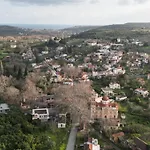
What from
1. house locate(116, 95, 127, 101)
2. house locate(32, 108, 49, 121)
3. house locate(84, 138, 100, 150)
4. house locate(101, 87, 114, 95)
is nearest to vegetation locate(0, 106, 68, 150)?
house locate(32, 108, 49, 121)

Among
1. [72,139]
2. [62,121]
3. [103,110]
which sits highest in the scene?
[103,110]

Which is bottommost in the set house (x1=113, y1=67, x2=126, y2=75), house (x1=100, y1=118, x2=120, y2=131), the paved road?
the paved road

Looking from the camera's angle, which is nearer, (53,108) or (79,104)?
(79,104)

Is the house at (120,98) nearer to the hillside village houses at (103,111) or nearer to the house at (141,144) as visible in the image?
the hillside village houses at (103,111)

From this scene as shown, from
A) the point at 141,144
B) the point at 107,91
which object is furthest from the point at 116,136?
the point at 107,91

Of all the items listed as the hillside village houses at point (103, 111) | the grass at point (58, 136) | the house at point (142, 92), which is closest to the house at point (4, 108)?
the grass at point (58, 136)

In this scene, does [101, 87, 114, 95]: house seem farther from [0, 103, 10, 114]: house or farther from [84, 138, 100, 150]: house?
[84, 138, 100, 150]: house

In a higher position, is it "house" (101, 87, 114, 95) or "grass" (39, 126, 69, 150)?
"house" (101, 87, 114, 95)

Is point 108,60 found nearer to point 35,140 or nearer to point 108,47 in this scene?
point 108,47

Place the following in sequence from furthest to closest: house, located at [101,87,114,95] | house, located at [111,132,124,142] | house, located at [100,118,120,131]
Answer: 1. house, located at [101,87,114,95]
2. house, located at [100,118,120,131]
3. house, located at [111,132,124,142]

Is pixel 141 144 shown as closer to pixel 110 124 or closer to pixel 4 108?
pixel 110 124

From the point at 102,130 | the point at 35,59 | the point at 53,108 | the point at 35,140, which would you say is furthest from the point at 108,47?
the point at 35,140
